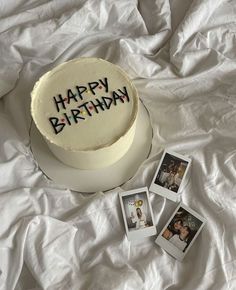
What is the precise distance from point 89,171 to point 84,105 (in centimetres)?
20

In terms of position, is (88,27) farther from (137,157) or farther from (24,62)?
(137,157)

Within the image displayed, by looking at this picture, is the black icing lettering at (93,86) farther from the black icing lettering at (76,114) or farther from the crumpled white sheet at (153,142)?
the crumpled white sheet at (153,142)

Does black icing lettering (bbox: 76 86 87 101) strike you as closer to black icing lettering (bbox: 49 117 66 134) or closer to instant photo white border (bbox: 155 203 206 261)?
black icing lettering (bbox: 49 117 66 134)

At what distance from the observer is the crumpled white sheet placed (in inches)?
43.3

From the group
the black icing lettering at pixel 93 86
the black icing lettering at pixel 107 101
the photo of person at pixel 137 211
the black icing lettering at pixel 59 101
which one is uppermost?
the black icing lettering at pixel 59 101

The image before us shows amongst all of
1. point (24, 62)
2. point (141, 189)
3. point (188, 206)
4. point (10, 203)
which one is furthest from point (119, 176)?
point (24, 62)

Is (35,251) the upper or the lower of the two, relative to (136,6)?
lower

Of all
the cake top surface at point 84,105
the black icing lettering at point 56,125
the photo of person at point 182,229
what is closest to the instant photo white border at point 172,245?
the photo of person at point 182,229

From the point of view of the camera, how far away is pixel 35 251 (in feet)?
3.63

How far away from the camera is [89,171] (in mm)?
1229

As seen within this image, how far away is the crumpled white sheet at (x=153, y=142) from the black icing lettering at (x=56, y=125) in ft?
0.53

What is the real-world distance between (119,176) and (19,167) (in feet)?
0.96

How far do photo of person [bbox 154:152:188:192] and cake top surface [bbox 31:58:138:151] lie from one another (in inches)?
7.0

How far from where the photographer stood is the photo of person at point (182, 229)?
115cm
